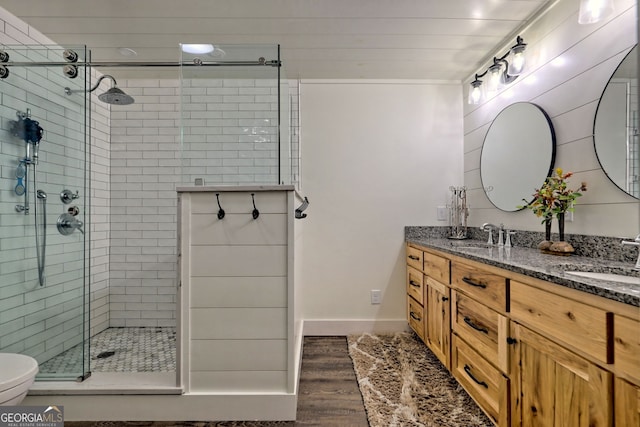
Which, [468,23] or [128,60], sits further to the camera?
[128,60]

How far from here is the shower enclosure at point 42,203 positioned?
1.83 m

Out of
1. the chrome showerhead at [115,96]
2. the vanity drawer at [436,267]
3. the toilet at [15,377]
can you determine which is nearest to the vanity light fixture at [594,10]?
the vanity drawer at [436,267]

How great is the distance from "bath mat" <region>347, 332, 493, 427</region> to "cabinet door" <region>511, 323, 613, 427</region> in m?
0.45

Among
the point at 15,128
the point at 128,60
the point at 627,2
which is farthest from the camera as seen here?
the point at 128,60

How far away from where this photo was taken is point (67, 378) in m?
1.66

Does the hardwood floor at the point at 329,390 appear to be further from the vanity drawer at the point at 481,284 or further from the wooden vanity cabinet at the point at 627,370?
the wooden vanity cabinet at the point at 627,370

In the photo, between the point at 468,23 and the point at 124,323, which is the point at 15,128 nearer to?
the point at 124,323

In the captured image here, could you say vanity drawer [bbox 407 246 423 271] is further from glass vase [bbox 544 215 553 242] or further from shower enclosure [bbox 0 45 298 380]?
shower enclosure [bbox 0 45 298 380]

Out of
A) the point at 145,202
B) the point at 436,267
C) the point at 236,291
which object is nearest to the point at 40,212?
the point at 145,202

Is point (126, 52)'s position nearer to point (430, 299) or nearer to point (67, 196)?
point (67, 196)

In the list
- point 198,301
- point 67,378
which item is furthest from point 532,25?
point 67,378

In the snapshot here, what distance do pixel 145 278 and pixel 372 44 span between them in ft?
9.25

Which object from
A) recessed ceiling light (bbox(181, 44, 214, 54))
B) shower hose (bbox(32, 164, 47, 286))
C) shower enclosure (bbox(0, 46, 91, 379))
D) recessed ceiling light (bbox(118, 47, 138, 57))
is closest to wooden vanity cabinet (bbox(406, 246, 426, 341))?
recessed ceiling light (bbox(181, 44, 214, 54))

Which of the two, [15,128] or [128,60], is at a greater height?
[128,60]
